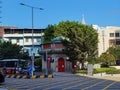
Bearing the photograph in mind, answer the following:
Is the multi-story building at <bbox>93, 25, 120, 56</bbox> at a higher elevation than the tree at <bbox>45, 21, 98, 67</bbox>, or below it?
higher

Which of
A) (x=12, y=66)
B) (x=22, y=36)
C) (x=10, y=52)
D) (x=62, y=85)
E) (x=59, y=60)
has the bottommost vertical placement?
(x=62, y=85)

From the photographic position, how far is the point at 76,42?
5406cm

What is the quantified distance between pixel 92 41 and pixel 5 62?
17.1 meters

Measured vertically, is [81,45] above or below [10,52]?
below

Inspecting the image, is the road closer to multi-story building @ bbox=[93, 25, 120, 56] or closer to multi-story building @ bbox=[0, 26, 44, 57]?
multi-story building @ bbox=[93, 25, 120, 56]

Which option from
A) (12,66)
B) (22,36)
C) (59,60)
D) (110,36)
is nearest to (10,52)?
(12,66)

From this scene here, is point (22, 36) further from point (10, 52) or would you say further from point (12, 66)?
point (12, 66)

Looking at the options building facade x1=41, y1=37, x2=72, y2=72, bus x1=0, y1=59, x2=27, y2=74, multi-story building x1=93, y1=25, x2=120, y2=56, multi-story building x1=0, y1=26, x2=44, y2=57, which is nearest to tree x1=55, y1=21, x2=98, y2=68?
building facade x1=41, y1=37, x2=72, y2=72

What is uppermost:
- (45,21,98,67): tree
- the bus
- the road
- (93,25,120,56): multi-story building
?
(93,25,120,56): multi-story building

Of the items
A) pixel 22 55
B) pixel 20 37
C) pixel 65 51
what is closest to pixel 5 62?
pixel 65 51

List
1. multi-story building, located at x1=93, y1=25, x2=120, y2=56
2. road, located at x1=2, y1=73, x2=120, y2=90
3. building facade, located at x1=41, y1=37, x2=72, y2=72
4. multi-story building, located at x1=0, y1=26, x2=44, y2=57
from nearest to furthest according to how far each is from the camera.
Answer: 1. road, located at x1=2, y1=73, x2=120, y2=90
2. building facade, located at x1=41, y1=37, x2=72, y2=72
3. multi-story building, located at x1=93, y1=25, x2=120, y2=56
4. multi-story building, located at x1=0, y1=26, x2=44, y2=57

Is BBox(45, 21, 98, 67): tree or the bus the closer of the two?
BBox(45, 21, 98, 67): tree

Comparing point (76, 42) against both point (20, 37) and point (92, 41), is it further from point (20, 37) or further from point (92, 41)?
point (20, 37)

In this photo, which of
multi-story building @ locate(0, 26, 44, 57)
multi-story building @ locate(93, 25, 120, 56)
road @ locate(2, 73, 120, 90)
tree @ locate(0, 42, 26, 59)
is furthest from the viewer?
multi-story building @ locate(0, 26, 44, 57)
